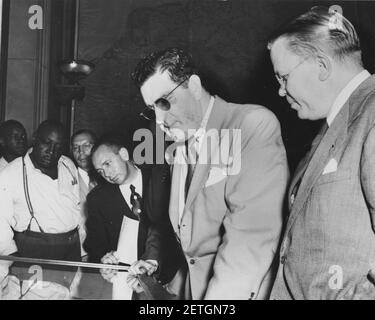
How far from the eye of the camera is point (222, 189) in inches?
58.7

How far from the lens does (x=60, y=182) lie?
2.27 meters

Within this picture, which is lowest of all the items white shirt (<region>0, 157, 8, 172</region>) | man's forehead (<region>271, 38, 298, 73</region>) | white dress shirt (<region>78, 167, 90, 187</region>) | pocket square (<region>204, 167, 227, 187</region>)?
white dress shirt (<region>78, 167, 90, 187</region>)

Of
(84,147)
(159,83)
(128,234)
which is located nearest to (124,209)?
(128,234)

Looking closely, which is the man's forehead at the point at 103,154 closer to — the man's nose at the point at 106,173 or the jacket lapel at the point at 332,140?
the man's nose at the point at 106,173

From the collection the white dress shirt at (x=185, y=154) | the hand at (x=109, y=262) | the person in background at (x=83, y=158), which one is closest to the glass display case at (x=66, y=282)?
the hand at (x=109, y=262)

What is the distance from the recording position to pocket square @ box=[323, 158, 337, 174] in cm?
111

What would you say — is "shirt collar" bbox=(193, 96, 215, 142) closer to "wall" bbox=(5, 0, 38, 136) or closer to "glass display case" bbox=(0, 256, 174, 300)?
"glass display case" bbox=(0, 256, 174, 300)

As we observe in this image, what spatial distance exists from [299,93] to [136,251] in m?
1.13

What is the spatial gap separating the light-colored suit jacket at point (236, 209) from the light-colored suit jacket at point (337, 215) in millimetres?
195

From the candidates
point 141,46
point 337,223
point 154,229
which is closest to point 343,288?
point 337,223

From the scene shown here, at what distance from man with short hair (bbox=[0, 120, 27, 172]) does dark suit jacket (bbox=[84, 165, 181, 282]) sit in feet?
1.40

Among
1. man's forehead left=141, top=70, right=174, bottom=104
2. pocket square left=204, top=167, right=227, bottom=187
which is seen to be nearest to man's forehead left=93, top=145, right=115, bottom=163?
man's forehead left=141, top=70, right=174, bottom=104

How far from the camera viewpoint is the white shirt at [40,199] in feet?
7.11

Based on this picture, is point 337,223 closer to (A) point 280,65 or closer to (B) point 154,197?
(A) point 280,65
